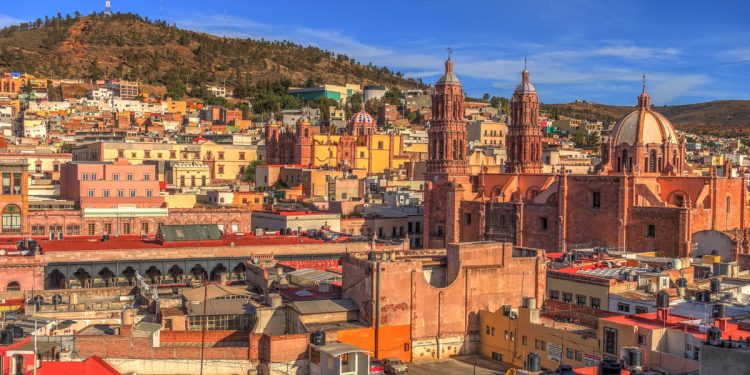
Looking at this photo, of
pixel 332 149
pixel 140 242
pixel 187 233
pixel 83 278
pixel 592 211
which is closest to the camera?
pixel 83 278

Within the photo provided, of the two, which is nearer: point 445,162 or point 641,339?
point 641,339

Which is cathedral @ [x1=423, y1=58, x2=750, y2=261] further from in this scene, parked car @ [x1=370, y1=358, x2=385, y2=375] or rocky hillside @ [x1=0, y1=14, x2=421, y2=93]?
rocky hillside @ [x1=0, y1=14, x2=421, y2=93]

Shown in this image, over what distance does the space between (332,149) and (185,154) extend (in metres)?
16.1

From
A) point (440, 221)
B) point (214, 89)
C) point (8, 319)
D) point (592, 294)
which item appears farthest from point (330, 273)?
point (214, 89)

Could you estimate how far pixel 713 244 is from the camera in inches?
1933

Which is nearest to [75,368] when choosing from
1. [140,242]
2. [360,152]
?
[140,242]

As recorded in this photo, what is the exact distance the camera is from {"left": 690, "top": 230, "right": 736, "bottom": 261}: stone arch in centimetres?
4794

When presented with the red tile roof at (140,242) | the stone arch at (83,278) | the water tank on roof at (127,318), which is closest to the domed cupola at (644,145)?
the red tile roof at (140,242)

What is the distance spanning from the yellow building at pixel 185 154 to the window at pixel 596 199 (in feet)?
146

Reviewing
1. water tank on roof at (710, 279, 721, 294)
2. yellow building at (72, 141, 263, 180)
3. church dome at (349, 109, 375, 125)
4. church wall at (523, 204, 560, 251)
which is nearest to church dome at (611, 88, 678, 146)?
church wall at (523, 204, 560, 251)

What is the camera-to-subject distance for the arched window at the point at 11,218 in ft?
173

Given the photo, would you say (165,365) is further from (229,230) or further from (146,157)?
(146,157)

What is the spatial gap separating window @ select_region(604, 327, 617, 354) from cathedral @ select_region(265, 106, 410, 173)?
215 ft

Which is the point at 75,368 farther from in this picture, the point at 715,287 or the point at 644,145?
the point at 644,145
